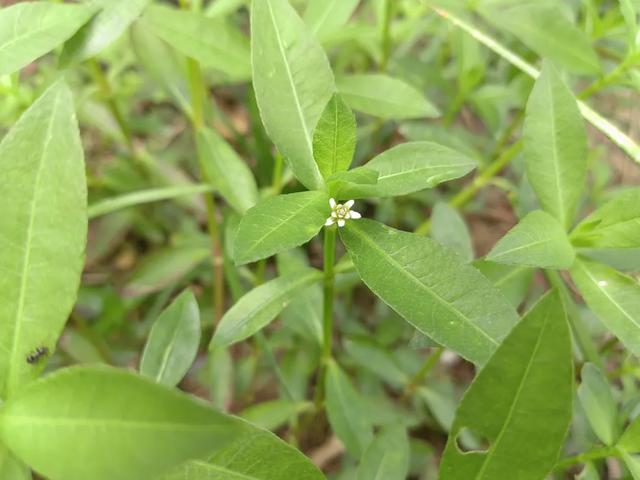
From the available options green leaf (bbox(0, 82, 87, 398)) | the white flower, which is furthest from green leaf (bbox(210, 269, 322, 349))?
green leaf (bbox(0, 82, 87, 398))

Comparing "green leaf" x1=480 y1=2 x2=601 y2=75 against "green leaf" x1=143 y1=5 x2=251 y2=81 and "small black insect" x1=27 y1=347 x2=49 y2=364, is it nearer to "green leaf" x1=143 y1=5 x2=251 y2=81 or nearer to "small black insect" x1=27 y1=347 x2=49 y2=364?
"green leaf" x1=143 y1=5 x2=251 y2=81

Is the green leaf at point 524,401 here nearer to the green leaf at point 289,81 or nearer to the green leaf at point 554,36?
the green leaf at point 289,81

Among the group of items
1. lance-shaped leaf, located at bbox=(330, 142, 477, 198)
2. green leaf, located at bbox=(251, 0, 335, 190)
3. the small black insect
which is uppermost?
green leaf, located at bbox=(251, 0, 335, 190)

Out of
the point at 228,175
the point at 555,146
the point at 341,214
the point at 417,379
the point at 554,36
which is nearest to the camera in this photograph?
the point at 341,214

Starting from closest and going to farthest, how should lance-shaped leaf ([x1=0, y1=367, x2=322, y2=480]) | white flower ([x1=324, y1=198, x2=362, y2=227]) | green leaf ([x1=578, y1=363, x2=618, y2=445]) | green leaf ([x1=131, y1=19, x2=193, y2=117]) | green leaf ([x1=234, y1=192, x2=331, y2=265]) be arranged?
1. lance-shaped leaf ([x1=0, y1=367, x2=322, y2=480])
2. green leaf ([x1=234, y1=192, x2=331, y2=265])
3. white flower ([x1=324, y1=198, x2=362, y2=227])
4. green leaf ([x1=578, y1=363, x2=618, y2=445])
5. green leaf ([x1=131, y1=19, x2=193, y2=117])

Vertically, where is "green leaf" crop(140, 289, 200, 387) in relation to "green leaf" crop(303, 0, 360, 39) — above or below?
below

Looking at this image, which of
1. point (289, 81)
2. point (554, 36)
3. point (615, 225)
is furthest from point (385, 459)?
point (554, 36)

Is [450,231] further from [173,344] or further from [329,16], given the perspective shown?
[173,344]
